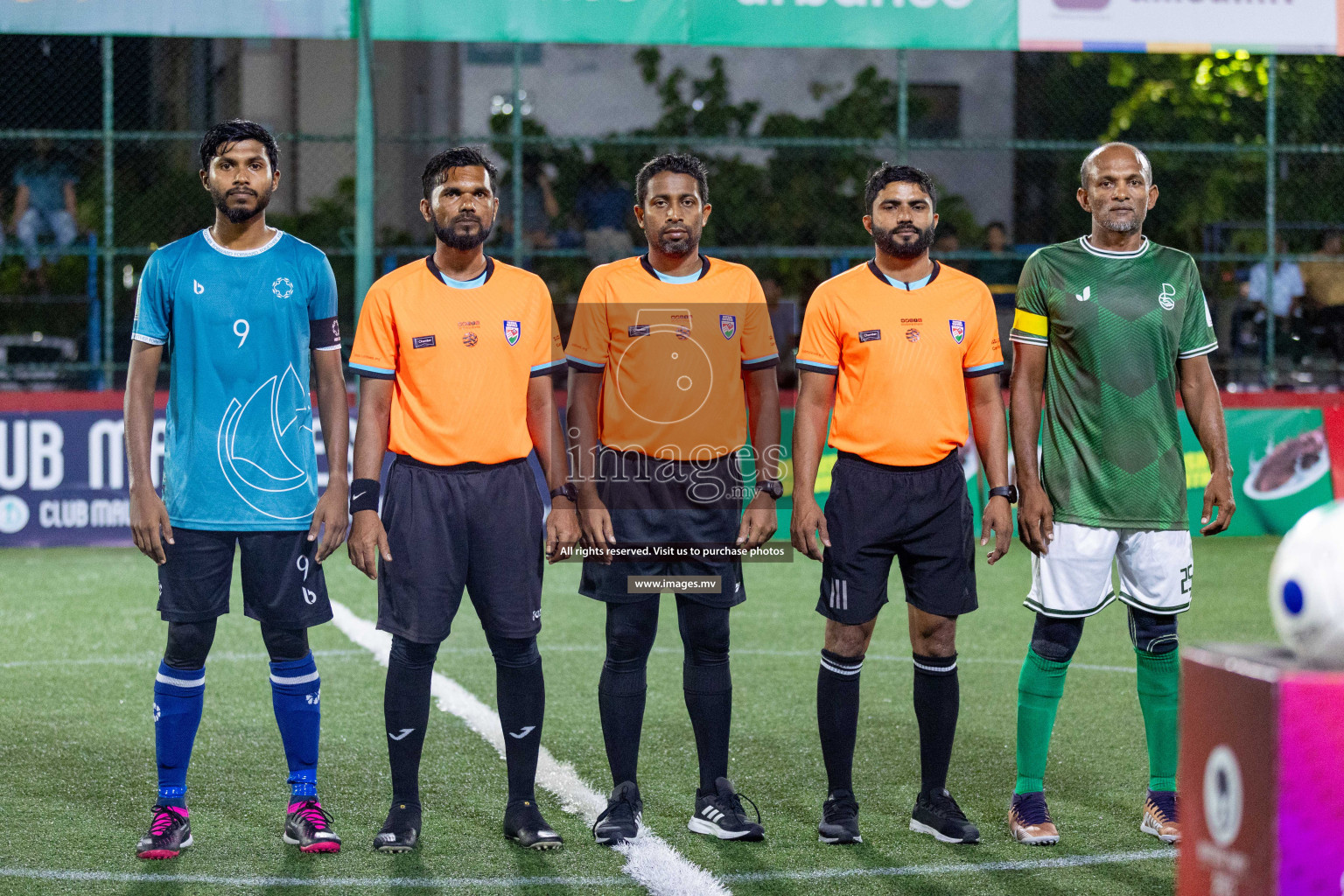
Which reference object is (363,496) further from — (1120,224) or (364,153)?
(364,153)

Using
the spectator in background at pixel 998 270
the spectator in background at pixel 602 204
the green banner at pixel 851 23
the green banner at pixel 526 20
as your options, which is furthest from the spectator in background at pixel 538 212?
the spectator in background at pixel 998 270

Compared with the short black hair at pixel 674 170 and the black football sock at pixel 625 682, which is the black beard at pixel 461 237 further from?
the black football sock at pixel 625 682

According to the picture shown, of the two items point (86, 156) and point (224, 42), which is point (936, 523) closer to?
point (86, 156)

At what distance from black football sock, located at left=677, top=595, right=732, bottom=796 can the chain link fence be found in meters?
8.63

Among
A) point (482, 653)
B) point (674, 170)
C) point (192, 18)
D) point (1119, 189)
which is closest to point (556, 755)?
point (482, 653)

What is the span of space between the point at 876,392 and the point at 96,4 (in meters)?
9.15

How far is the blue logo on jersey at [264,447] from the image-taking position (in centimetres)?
435

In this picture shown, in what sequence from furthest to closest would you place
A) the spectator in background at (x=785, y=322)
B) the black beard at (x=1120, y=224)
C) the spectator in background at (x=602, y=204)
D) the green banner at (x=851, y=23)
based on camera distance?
the spectator in background at (x=602, y=204)
the spectator in background at (x=785, y=322)
the green banner at (x=851, y=23)
the black beard at (x=1120, y=224)

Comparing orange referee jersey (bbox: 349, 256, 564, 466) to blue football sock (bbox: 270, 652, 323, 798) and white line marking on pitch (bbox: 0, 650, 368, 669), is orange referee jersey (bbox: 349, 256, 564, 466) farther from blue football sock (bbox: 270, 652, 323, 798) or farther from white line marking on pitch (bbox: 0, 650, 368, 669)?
white line marking on pitch (bbox: 0, 650, 368, 669)

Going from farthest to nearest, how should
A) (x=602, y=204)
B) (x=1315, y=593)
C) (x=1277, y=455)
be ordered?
(x=602, y=204), (x=1277, y=455), (x=1315, y=593)

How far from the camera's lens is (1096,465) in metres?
4.64

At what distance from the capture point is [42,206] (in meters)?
14.7

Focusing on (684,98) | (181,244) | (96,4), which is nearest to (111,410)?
(96,4)

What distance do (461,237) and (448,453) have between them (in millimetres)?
625
